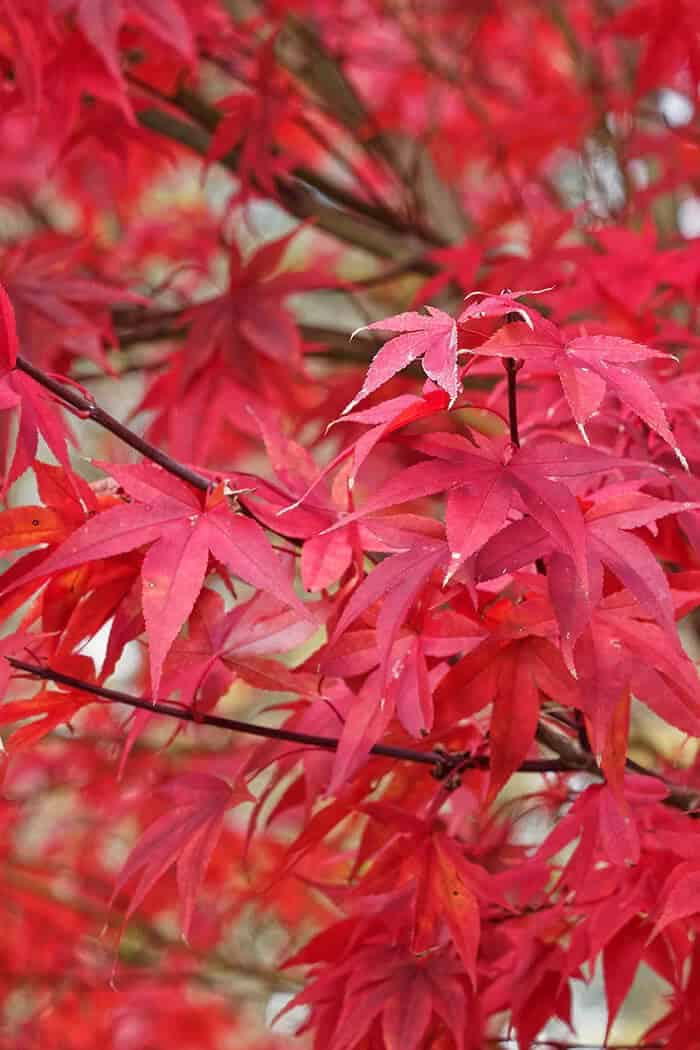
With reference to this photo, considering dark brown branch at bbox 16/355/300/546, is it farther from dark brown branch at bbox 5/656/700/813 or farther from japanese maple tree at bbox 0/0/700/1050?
dark brown branch at bbox 5/656/700/813

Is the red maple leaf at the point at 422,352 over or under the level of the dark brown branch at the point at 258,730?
over

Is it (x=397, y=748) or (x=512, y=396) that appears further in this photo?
(x=397, y=748)

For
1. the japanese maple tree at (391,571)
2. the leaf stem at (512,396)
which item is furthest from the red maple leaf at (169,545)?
the leaf stem at (512,396)

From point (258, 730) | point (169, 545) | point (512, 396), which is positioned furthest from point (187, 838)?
point (512, 396)

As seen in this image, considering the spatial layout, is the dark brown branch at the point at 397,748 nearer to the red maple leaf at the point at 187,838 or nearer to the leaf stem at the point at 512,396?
the red maple leaf at the point at 187,838

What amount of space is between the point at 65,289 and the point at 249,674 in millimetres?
441

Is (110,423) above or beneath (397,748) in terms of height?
above

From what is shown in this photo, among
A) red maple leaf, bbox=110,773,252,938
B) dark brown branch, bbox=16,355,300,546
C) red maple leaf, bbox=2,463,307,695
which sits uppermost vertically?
dark brown branch, bbox=16,355,300,546

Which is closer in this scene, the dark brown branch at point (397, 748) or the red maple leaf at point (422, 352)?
the red maple leaf at point (422, 352)

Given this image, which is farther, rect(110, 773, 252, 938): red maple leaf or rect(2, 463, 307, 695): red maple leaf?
rect(110, 773, 252, 938): red maple leaf

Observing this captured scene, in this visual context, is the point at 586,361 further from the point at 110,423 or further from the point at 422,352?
the point at 110,423

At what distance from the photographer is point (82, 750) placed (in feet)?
6.03

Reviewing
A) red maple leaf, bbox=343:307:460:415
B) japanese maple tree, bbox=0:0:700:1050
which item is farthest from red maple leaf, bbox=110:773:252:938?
red maple leaf, bbox=343:307:460:415

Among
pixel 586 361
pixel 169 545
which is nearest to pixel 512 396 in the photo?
pixel 586 361
